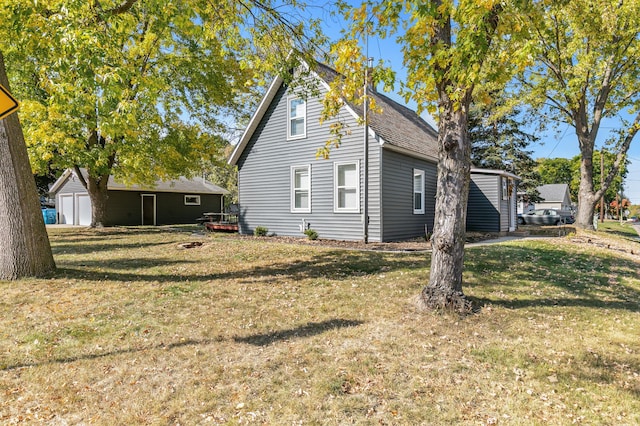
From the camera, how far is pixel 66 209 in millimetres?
28703

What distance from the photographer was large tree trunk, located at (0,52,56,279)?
6.66 m

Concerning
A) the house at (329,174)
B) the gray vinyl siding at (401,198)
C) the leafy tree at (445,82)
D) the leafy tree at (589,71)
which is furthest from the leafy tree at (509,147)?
the leafy tree at (445,82)

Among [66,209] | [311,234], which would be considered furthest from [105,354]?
[66,209]

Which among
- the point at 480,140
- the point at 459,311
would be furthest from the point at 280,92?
the point at 480,140

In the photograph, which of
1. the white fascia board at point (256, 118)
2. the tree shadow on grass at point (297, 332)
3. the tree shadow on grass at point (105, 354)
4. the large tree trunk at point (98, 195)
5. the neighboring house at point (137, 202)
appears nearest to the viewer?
the tree shadow on grass at point (105, 354)

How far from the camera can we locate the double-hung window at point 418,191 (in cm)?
1447

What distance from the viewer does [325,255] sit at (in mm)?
9812

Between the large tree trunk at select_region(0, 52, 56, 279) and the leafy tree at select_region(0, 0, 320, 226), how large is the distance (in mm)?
1081

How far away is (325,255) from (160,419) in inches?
278

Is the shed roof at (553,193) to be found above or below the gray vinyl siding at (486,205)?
above

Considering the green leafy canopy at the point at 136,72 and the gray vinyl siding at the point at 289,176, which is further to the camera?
the gray vinyl siding at the point at 289,176

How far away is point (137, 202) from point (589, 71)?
28.6 metres

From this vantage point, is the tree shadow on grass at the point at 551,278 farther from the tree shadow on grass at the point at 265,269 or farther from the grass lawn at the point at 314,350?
the tree shadow on grass at the point at 265,269

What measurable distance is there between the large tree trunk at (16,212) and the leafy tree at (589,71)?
57.2ft
